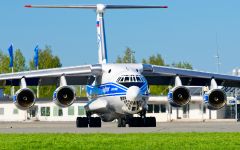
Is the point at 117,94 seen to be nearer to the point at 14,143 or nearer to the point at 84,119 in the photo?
the point at 84,119

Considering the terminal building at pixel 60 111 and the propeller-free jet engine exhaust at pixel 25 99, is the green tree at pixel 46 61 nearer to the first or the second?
the terminal building at pixel 60 111

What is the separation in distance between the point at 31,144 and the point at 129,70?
763 inches

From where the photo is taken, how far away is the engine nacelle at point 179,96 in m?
39.8

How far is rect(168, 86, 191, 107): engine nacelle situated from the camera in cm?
3978

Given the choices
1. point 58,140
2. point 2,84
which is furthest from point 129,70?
point 58,140

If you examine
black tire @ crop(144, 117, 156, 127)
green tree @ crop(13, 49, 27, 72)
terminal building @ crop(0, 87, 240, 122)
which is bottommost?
black tire @ crop(144, 117, 156, 127)

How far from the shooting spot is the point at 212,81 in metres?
42.3

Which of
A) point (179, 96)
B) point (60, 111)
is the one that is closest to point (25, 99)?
point (179, 96)

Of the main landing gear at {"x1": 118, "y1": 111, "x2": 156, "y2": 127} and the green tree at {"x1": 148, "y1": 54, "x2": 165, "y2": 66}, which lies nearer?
the main landing gear at {"x1": 118, "y1": 111, "x2": 156, "y2": 127}

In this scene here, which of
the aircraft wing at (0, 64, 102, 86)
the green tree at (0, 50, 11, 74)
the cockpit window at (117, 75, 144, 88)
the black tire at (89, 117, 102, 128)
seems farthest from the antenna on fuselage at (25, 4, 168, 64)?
the green tree at (0, 50, 11, 74)

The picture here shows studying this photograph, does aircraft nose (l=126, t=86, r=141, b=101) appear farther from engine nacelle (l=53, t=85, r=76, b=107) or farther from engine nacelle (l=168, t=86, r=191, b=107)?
engine nacelle (l=53, t=85, r=76, b=107)

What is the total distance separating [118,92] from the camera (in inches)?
1559

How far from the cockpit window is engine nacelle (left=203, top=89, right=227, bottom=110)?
12.5ft

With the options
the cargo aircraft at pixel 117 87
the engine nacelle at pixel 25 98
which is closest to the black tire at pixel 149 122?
the cargo aircraft at pixel 117 87
